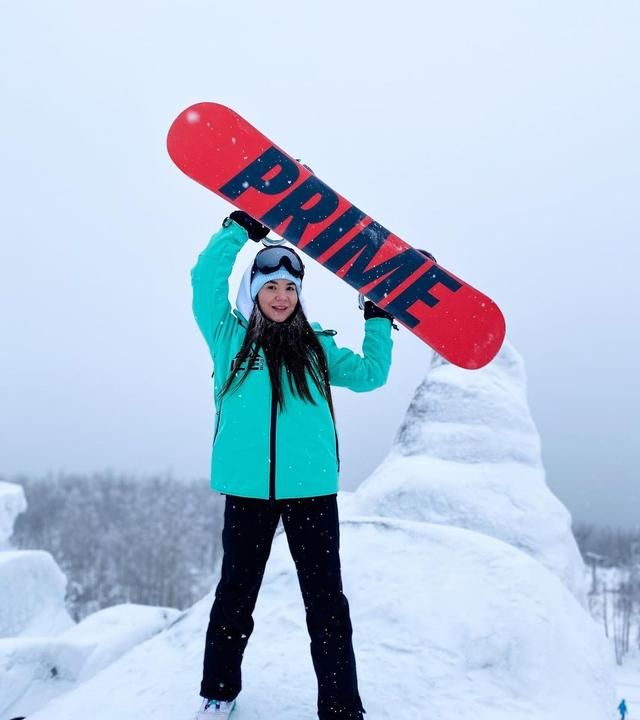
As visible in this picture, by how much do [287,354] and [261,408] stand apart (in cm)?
29

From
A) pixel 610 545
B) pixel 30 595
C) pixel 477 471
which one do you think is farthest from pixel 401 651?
pixel 610 545

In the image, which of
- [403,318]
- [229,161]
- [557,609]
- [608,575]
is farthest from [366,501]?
[608,575]

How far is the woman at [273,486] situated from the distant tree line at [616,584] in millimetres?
28703

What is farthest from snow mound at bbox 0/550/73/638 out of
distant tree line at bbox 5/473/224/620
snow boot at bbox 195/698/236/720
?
distant tree line at bbox 5/473/224/620

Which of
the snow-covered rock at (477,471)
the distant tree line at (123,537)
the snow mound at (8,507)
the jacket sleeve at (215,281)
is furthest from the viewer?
the distant tree line at (123,537)

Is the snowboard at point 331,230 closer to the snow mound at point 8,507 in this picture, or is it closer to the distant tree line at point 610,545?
the snow mound at point 8,507

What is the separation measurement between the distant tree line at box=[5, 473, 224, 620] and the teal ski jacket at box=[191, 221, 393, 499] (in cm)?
4171

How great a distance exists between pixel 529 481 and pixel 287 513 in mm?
7904

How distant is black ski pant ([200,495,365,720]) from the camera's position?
2273mm

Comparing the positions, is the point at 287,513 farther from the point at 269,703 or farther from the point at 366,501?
the point at 366,501

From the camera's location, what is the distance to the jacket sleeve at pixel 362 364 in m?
2.61

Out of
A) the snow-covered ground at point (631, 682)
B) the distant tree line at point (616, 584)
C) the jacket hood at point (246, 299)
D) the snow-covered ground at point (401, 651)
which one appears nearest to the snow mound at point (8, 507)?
the snow-covered ground at point (401, 651)

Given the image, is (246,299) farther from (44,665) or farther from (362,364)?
(44,665)

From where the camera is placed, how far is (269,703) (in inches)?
98.9
